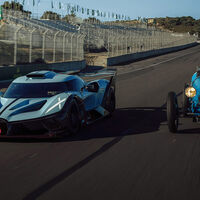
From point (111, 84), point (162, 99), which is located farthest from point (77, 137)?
point (162, 99)

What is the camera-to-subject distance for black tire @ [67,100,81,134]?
26.2ft

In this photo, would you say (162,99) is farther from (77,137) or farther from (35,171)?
(35,171)

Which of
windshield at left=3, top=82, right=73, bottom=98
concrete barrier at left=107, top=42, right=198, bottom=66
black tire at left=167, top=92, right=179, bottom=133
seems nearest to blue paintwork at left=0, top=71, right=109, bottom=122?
windshield at left=3, top=82, right=73, bottom=98

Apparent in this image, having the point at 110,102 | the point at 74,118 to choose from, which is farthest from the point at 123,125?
the point at 74,118

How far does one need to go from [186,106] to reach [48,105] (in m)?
3.17

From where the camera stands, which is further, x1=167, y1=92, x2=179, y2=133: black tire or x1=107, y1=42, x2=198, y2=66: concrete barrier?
x1=107, y1=42, x2=198, y2=66: concrete barrier

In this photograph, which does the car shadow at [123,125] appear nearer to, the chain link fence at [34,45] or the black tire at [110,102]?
the black tire at [110,102]

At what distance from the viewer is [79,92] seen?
29.5 ft

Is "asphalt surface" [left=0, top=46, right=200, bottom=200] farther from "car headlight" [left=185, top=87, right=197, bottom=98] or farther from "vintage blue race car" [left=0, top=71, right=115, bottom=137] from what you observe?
"car headlight" [left=185, top=87, right=197, bottom=98]

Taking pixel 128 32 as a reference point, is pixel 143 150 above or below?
below

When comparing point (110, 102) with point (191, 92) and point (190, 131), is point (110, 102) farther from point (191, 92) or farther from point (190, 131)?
point (190, 131)

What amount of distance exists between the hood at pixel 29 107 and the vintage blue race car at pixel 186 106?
6.73 feet

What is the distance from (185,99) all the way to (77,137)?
2651mm

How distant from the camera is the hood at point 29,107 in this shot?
740 cm
